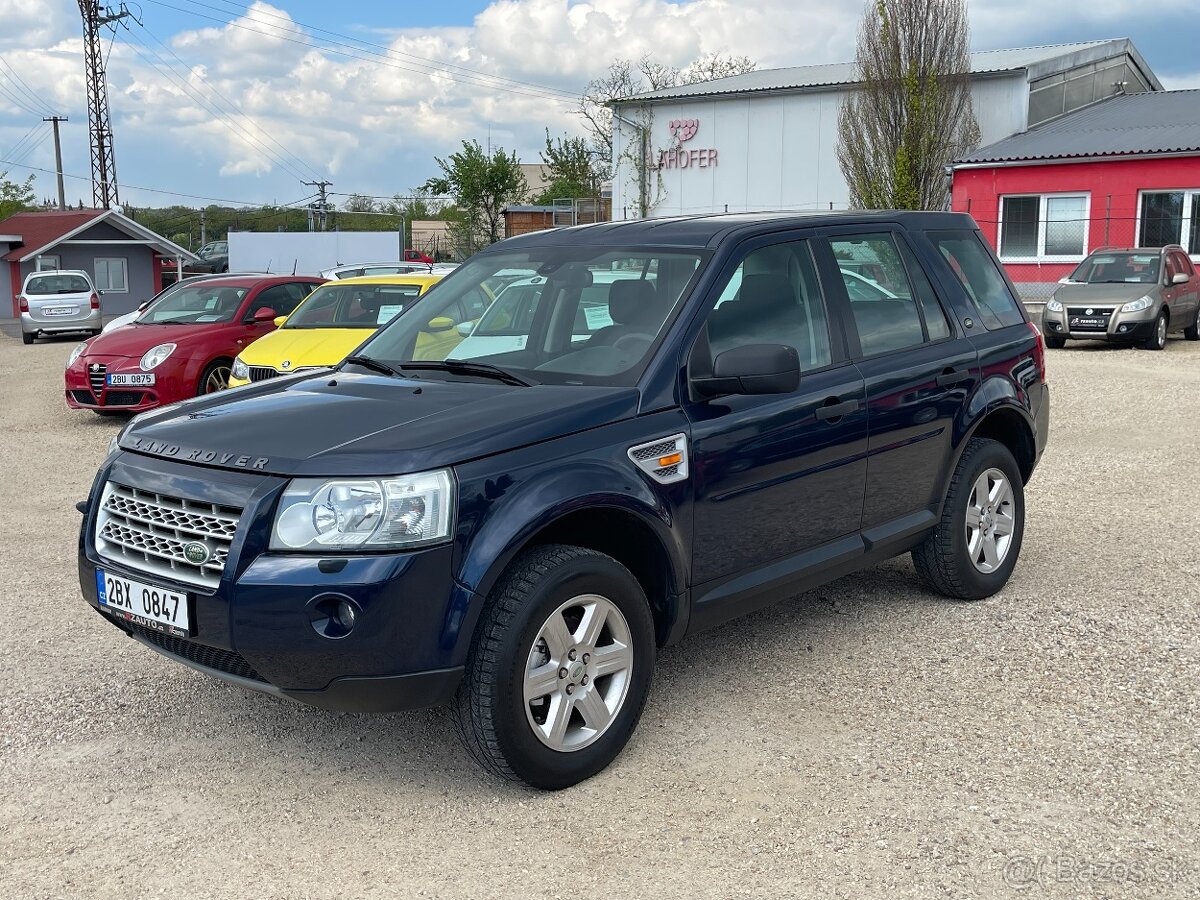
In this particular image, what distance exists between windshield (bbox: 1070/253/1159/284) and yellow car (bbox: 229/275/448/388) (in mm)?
12282

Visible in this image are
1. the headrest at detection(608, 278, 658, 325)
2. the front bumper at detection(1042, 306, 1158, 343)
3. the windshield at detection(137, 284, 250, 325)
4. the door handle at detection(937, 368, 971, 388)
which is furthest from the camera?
the front bumper at detection(1042, 306, 1158, 343)

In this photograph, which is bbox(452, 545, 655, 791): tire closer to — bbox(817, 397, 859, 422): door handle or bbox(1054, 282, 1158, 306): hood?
bbox(817, 397, 859, 422): door handle

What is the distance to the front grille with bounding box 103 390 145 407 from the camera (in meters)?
12.4

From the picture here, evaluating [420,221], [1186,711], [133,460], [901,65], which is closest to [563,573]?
[133,460]

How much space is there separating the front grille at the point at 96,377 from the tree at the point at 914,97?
949 inches

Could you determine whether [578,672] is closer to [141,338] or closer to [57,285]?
[141,338]

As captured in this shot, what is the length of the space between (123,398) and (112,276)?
116 ft

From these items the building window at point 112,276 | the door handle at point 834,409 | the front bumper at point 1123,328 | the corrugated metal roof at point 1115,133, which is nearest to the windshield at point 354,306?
the door handle at point 834,409

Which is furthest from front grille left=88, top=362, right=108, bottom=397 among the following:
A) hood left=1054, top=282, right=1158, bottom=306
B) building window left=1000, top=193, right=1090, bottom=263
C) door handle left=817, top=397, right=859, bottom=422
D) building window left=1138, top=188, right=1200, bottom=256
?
building window left=1138, top=188, right=1200, bottom=256

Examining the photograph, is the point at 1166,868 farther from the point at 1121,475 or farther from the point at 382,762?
the point at 1121,475

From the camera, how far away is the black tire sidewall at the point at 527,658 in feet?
12.1

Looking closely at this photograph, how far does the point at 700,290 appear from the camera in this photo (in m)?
4.48

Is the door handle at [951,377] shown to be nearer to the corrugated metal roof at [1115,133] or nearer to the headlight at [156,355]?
the headlight at [156,355]

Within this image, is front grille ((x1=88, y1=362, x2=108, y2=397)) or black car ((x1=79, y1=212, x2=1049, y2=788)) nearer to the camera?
black car ((x1=79, y1=212, x2=1049, y2=788))
